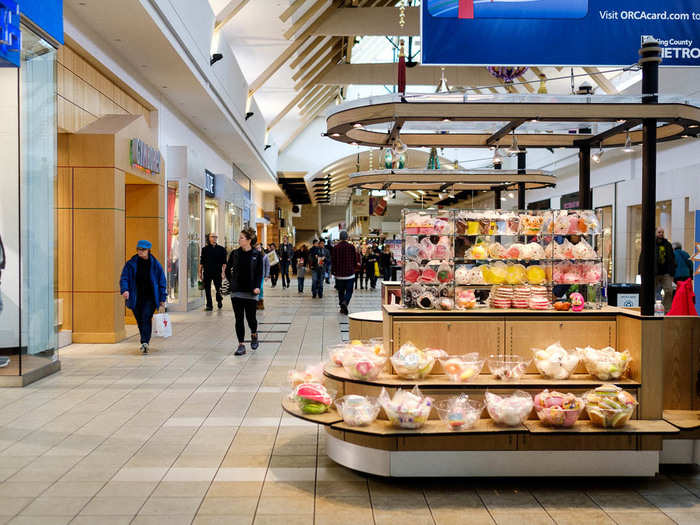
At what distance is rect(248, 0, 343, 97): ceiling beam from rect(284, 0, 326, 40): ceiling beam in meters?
0.28

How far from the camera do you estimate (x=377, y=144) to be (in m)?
5.34

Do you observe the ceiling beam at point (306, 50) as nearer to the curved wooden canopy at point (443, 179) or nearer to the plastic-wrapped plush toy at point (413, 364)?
the curved wooden canopy at point (443, 179)

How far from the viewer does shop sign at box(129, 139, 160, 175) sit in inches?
385

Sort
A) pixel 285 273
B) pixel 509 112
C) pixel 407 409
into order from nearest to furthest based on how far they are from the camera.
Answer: pixel 407 409
pixel 509 112
pixel 285 273

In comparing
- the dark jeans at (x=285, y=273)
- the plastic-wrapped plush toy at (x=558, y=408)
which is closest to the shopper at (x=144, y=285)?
the plastic-wrapped plush toy at (x=558, y=408)

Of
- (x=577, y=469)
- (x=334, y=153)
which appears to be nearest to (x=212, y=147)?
(x=334, y=153)

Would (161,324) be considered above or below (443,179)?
below

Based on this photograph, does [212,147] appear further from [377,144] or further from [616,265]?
[377,144]

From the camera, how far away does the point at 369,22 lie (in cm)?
1413

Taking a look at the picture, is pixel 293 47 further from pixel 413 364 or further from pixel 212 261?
pixel 413 364

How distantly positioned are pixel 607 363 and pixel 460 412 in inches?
42.3

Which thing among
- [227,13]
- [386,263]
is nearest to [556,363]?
[227,13]

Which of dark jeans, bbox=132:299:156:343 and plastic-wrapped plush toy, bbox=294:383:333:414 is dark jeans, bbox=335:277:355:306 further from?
plastic-wrapped plush toy, bbox=294:383:333:414

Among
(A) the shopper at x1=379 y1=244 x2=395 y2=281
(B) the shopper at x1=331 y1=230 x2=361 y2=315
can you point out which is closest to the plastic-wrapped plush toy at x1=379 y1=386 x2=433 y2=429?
(B) the shopper at x1=331 y1=230 x2=361 y2=315
